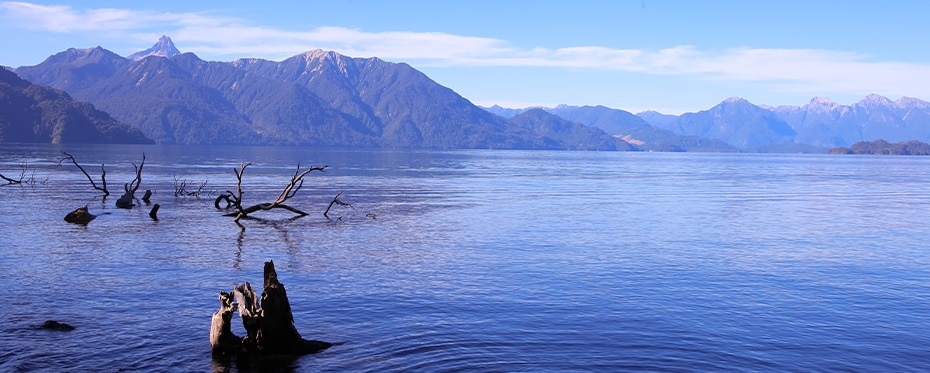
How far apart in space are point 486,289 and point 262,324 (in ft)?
35.0

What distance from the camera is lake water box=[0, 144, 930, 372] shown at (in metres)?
19.2

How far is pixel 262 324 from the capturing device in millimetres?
18766

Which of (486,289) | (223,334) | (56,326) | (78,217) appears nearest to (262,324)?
(223,334)

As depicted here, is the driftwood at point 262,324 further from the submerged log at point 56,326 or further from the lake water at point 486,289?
the submerged log at point 56,326

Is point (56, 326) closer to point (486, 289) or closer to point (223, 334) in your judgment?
point (223, 334)

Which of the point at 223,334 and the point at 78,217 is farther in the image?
the point at 78,217

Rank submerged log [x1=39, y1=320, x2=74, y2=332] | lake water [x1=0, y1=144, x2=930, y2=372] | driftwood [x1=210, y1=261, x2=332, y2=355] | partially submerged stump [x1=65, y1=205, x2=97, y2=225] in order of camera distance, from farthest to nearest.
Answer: partially submerged stump [x1=65, y1=205, x2=97, y2=225] → submerged log [x1=39, y1=320, x2=74, y2=332] → lake water [x1=0, y1=144, x2=930, y2=372] → driftwood [x1=210, y1=261, x2=332, y2=355]

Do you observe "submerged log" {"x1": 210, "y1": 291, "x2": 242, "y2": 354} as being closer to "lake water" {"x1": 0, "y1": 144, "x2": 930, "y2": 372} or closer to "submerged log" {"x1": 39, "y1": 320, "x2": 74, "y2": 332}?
"lake water" {"x1": 0, "y1": 144, "x2": 930, "y2": 372}

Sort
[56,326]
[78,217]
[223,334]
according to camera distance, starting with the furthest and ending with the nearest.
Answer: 1. [78,217]
2. [56,326]
3. [223,334]

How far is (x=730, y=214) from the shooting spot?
58.8 meters

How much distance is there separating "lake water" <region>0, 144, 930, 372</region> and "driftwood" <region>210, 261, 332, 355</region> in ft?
2.11

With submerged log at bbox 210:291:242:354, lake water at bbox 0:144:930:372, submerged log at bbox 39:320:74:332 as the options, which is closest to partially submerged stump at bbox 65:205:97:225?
lake water at bbox 0:144:930:372

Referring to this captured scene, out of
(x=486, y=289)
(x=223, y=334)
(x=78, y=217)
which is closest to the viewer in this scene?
(x=223, y=334)

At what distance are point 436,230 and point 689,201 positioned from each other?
34.7 m
